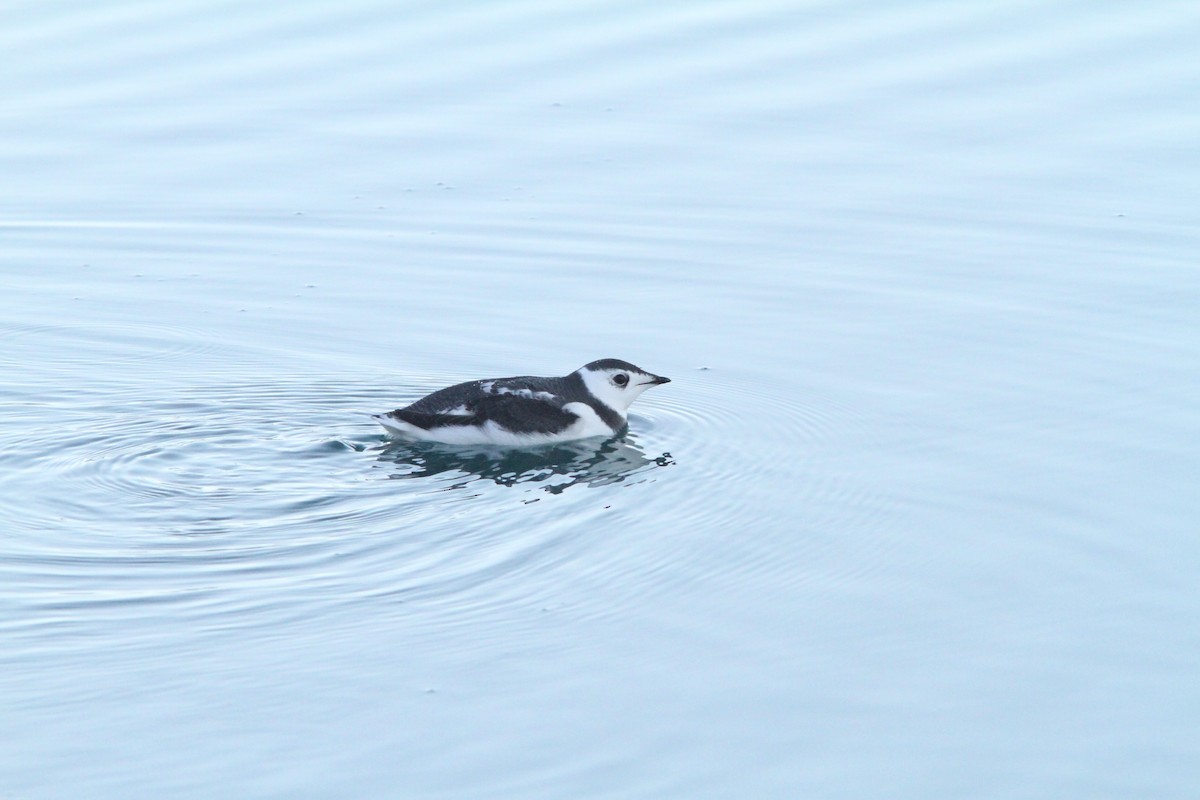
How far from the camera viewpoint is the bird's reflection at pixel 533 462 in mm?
11688

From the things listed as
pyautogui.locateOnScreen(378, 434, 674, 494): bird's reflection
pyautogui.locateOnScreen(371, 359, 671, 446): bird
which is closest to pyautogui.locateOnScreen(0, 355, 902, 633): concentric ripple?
pyautogui.locateOnScreen(378, 434, 674, 494): bird's reflection

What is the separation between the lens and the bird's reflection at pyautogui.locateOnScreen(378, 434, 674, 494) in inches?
460

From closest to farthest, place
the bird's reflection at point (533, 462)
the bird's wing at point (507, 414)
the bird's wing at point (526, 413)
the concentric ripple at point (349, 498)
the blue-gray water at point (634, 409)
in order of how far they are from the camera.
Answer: the blue-gray water at point (634, 409) → the concentric ripple at point (349, 498) → the bird's reflection at point (533, 462) → the bird's wing at point (507, 414) → the bird's wing at point (526, 413)

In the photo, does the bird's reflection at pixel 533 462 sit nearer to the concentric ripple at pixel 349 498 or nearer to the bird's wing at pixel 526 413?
the concentric ripple at pixel 349 498

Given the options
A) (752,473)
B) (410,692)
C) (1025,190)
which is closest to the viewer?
(410,692)

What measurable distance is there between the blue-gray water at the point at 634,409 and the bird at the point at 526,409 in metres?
0.19

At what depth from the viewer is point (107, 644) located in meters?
8.81

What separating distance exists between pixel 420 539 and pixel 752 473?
248cm

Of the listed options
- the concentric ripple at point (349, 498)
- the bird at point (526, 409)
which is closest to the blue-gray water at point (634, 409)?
the concentric ripple at point (349, 498)

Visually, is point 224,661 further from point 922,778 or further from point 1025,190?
point 1025,190

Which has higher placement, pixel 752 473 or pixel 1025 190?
pixel 1025 190

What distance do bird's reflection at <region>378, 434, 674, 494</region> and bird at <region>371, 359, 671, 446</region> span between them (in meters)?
0.08

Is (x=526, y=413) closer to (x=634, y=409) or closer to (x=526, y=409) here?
(x=526, y=409)

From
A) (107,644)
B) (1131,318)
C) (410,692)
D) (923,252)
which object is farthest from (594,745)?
(923,252)
